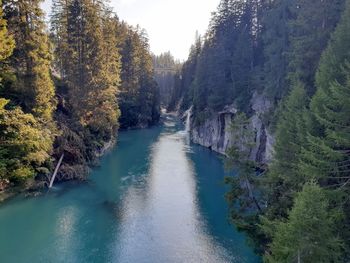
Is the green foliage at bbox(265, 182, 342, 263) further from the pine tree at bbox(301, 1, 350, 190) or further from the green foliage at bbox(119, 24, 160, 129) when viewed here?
the green foliage at bbox(119, 24, 160, 129)

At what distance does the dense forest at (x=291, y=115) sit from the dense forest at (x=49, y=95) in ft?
48.1

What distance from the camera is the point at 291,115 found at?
766 inches

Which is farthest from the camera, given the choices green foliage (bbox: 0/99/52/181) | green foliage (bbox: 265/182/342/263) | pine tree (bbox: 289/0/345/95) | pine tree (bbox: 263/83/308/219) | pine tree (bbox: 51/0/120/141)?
pine tree (bbox: 51/0/120/141)

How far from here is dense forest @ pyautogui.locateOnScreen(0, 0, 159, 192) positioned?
23125mm

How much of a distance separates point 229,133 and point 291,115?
2434cm

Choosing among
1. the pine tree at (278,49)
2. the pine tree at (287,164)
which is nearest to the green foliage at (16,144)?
the pine tree at (287,164)

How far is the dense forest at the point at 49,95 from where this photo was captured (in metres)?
23.1

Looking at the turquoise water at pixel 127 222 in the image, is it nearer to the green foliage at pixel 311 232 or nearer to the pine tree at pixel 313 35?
the green foliage at pixel 311 232

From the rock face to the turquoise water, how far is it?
5.54 m

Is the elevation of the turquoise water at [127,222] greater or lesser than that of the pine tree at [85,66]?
lesser

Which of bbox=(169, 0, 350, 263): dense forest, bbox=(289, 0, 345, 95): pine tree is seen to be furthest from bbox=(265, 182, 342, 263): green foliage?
bbox=(289, 0, 345, 95): pine tree

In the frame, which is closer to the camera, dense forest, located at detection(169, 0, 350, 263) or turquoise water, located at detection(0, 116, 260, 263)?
dense forest, located at detection(169, 0, 350, 263)

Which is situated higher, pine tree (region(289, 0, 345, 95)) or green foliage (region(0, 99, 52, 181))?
pine tree (region(289, 0, 345, 95))

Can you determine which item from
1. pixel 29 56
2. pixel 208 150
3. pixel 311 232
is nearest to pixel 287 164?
pixel 311 232
